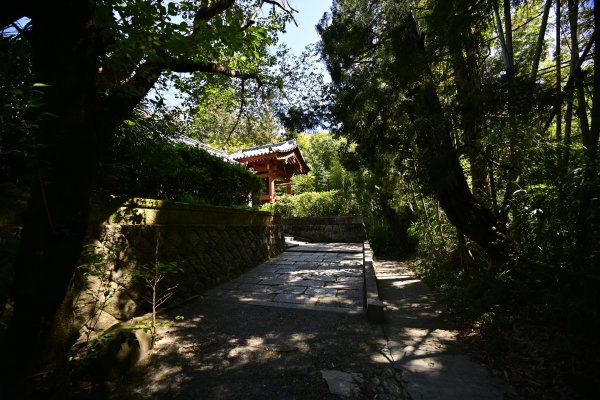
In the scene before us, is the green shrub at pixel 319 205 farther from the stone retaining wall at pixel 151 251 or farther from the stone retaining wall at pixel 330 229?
the stone retaining wall at pixel 151 251

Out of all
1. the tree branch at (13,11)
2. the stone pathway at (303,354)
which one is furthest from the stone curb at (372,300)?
the tree branch at (13,11)

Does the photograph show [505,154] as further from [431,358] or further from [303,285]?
[303,285]

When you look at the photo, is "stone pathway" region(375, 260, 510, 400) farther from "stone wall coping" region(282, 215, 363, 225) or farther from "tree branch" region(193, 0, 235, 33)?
"stone wall coping" region(282, 215, 363, 225)

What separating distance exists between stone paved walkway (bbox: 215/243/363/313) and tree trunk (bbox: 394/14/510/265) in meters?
2.10

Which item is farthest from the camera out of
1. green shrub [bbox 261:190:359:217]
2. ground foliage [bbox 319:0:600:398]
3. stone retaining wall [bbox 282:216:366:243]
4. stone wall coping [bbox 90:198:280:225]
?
green shrub [bbox 261:190:359:217]

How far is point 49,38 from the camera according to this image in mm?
1493

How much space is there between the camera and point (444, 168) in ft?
12.1

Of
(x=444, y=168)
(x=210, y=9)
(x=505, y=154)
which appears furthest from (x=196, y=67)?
(x=505, y=154)

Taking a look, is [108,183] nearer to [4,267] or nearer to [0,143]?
[0,143]

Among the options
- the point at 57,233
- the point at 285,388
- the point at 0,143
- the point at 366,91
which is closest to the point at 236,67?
the point at 366,91

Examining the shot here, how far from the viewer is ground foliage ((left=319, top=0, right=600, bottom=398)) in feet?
7.69

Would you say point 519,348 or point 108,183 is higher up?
point 108,183

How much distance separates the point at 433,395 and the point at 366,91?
4.30 meters

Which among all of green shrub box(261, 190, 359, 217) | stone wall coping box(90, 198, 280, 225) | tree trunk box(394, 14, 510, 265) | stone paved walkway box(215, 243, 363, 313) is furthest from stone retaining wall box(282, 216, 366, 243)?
tree trunk box(394, 14, 510, 265)
